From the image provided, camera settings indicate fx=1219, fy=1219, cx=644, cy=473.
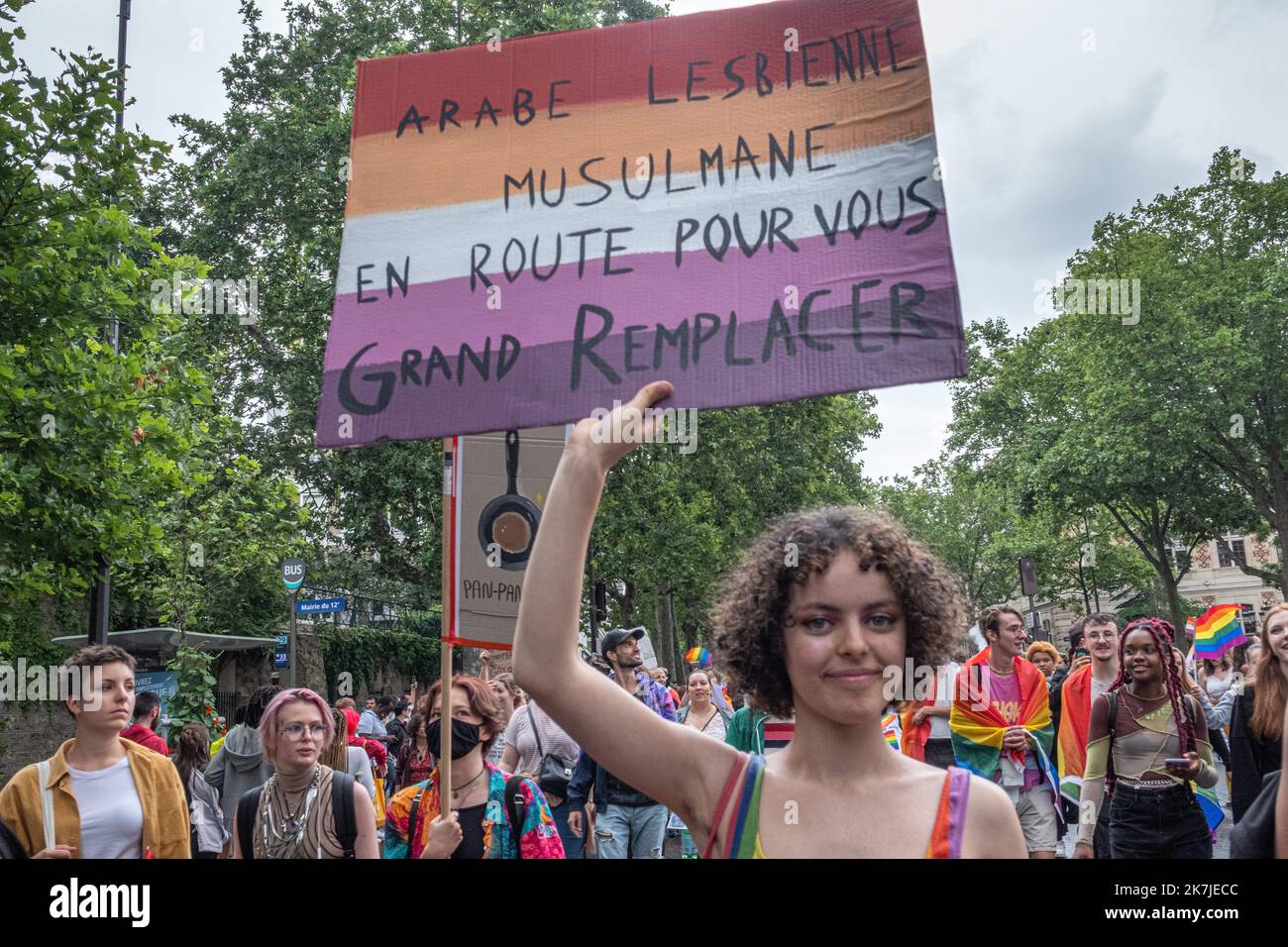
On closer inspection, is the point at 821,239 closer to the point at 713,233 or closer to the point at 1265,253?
the point at 713,233

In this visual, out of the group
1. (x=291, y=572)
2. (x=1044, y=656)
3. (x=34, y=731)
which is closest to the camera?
(x=1044, y=656)

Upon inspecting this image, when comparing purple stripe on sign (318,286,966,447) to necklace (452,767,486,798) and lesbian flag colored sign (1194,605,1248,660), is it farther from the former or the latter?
lesbian flag colored sign (1194,605,1248,660)

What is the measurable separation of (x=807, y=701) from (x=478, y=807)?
328 cm

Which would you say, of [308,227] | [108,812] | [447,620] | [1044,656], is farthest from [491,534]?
[308,227]

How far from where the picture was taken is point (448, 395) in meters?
3.10

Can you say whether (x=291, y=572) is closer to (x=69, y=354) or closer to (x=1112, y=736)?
(x=69, y=354)

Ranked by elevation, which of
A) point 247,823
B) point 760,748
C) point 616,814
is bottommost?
point 616,814

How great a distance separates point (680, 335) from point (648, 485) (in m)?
24.4

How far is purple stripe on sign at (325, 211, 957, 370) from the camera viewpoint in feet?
9.68

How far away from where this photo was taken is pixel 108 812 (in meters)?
4.77

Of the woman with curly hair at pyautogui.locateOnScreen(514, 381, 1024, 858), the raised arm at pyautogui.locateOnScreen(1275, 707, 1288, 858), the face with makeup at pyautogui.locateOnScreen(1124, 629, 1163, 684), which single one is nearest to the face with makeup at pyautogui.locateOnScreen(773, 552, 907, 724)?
the woman with curly hair at pyautogui.locateOnScreen(514, 381, 1024, 858)

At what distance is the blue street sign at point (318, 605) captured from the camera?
1500cm

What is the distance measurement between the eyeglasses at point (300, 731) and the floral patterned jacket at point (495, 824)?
1.57ft

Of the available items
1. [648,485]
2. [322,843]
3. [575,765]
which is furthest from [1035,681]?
[648,485]
